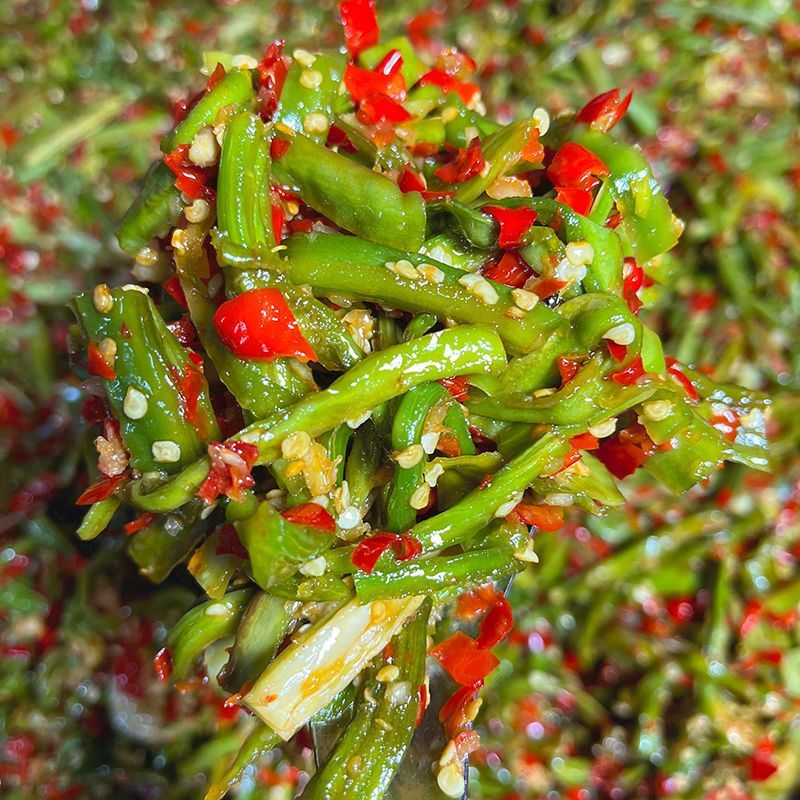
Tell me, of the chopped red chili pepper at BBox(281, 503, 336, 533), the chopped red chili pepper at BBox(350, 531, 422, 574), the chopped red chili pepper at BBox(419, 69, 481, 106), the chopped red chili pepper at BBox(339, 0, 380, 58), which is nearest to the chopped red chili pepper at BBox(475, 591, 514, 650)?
the chopped red chili pepper at BBox(350, 531, 422, 574)

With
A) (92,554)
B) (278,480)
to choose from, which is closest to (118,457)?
(278,480)

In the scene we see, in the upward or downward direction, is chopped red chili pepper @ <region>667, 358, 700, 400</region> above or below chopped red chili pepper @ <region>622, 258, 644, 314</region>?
below

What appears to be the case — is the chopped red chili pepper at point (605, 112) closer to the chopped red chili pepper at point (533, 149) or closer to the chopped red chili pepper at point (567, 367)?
the chopped red chili pepper at point (533, 149)

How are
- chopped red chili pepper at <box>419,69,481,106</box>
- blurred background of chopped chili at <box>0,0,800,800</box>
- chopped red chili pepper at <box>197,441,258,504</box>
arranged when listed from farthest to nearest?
1. blurred background of chopped chili at <box>0,0,800,800</box>
2. chopped red chili pepper at <box>419,69,481,106</box>
3. chopped red chili pepper at <box>197,441,258,504</box>

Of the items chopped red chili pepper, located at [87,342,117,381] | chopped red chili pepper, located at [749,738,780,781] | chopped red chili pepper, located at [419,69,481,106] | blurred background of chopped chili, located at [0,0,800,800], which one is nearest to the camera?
chopped red chili pepper, located at [87,342,117,381]

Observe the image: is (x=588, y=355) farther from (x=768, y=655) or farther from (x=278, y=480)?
(x=768, y=655)

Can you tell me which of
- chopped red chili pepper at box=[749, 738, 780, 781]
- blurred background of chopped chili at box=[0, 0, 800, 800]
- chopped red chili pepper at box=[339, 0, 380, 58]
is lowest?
chopped red chili pepper at box=[749, 738, 780, 781]

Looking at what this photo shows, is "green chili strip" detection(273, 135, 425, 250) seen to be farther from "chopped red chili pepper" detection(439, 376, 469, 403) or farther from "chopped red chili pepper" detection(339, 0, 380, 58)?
"chopped red chili pepper" detection(339, 0, 380, 58)
